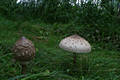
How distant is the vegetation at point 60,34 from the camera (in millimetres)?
2453

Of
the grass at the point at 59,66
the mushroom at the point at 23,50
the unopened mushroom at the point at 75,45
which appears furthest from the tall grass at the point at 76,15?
the mushroom at the point at 23,50

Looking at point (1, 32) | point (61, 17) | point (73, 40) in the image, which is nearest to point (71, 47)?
point (73, 40)

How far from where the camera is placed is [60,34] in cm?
452

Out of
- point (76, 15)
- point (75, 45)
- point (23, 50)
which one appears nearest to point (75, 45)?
point (75, 45)

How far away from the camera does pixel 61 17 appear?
17.9 feet

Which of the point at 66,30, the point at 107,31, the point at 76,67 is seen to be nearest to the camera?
the point at 76,67

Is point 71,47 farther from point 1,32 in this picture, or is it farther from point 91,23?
point 91,23

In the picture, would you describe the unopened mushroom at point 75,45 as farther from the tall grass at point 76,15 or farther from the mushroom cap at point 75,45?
the tall grass at point 76,15

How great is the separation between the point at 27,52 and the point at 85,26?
286 centimetres

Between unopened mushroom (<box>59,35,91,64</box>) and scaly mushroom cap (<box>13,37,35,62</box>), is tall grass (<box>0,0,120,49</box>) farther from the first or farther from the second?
scaly mushroom cap (<box>13,37,35,62</box>)

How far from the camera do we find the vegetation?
8.05ft

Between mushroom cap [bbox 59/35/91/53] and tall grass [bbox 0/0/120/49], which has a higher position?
tall grass [bbox 0/0/120/49]

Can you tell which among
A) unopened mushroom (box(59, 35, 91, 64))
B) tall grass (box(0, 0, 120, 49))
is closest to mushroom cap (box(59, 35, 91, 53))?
unopened mushroom (box(59, 35, 91, 64))

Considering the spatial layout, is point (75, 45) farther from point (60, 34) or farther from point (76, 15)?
point (76, 15)
